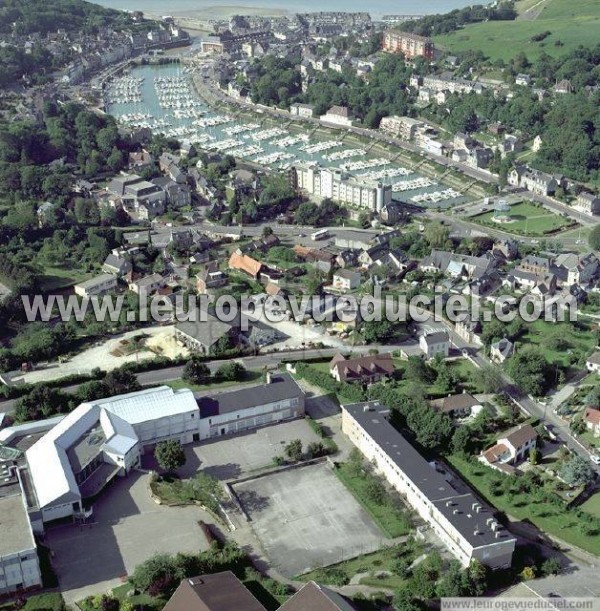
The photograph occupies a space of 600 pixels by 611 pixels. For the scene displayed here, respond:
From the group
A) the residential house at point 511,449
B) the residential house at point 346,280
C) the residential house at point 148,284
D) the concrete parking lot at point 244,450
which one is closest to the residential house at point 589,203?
the residential house at point 346,280

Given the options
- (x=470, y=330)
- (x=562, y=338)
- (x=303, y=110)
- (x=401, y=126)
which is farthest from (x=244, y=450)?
(x=303, y=110)

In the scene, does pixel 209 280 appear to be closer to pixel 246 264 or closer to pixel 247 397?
pixel 246 264

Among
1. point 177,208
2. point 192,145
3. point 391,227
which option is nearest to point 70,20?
point 192,145

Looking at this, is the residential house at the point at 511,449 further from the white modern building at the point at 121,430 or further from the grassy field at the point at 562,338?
the white modern building at the point at 121,430

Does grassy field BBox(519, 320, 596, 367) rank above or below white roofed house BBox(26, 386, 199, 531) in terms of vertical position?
below

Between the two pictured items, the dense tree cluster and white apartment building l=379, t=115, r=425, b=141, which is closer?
the dense tree cluster

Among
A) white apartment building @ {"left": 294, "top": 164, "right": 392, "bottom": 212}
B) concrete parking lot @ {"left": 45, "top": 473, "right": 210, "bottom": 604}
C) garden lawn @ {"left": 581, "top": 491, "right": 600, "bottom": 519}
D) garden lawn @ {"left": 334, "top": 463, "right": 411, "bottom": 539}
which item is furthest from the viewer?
white apartment building @ {"left": 294, "top": 164, "right": 392, "bottom": 212}

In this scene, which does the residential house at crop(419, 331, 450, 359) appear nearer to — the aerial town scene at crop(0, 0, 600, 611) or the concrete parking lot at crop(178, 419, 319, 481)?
the aerial town scene at crop(0, 0, 600, 611)

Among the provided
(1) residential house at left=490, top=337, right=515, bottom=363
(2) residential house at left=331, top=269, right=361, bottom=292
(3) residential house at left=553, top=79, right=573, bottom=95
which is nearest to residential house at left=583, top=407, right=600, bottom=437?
(1) residential house at left=490, top=337, right=515, bottom=363
